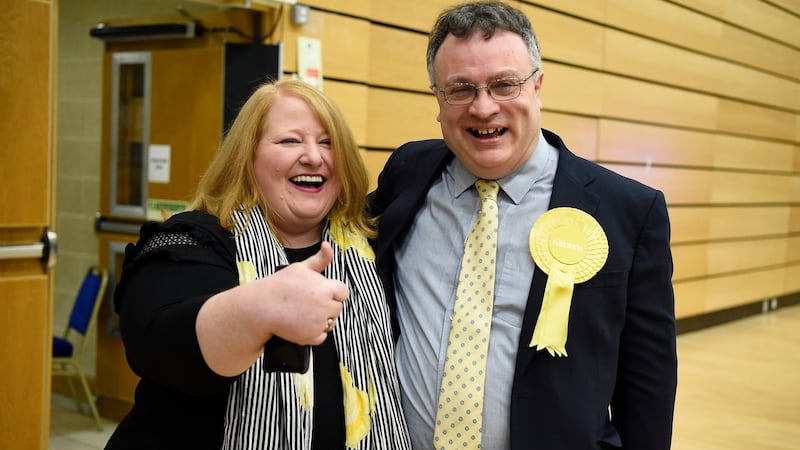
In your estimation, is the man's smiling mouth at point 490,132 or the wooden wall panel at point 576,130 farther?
the wooden wall panel at point 576,130

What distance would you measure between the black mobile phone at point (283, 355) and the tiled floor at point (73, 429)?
3.79 metres

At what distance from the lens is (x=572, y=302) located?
1.75 metres

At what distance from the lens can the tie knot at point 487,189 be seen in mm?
1906

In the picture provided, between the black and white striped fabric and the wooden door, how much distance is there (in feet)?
6.54

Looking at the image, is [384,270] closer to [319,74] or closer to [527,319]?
[527,319]

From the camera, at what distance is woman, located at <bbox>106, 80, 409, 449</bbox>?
3.80 feet

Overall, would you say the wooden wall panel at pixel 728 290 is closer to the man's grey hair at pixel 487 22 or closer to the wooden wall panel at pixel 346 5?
the wooden wall panel at pixel 346 5

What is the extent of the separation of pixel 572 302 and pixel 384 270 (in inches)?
16.8

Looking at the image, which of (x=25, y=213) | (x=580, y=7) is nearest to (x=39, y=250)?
(x=25, y=213)

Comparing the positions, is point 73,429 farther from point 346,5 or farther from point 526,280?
point 526,280

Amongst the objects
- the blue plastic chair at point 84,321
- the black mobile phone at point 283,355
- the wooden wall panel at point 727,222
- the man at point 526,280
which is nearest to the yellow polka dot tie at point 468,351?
the man at point 526,280

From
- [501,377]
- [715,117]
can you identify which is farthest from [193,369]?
[715,117]

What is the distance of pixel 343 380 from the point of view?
5.45 feet

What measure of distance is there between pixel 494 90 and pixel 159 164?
3.29 meters
